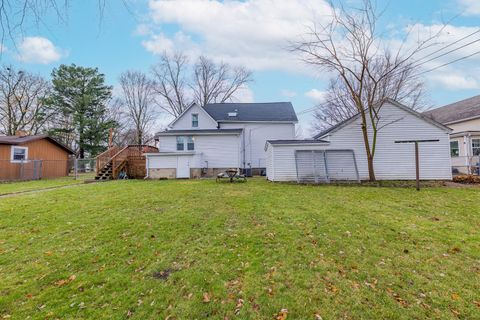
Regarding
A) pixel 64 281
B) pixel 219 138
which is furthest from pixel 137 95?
pixel 64 281

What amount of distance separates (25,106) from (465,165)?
45.3m

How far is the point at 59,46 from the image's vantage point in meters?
2.53

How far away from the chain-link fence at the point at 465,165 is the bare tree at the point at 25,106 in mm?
41929

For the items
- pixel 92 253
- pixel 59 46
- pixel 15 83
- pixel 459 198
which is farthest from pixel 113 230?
pixel 15 83

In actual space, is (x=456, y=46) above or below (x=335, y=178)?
above

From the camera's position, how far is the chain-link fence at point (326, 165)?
12711 millimetres

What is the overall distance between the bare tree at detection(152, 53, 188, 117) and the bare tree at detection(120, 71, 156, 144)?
1751 mm

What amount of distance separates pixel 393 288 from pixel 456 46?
14.5 m

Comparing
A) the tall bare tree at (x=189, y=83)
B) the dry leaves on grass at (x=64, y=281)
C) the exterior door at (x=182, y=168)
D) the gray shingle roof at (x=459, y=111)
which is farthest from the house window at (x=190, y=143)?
the gray shingle roof at (x=459, y=111)

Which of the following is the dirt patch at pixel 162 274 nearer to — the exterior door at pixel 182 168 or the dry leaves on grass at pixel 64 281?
the dry leaves on grass at pixel 64 281

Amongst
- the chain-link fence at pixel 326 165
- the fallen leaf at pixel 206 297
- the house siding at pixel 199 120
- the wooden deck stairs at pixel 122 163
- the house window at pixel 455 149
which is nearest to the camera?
the fallen leaf at pixel 206 297

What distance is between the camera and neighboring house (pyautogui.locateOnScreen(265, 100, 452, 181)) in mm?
12875

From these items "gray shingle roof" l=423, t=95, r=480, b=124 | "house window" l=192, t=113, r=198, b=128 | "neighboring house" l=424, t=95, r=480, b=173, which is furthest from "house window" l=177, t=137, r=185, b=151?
"gray shingle roof" l=423, t=95, r=480, b=124

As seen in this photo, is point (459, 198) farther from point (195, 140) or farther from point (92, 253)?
point (195, 140)
